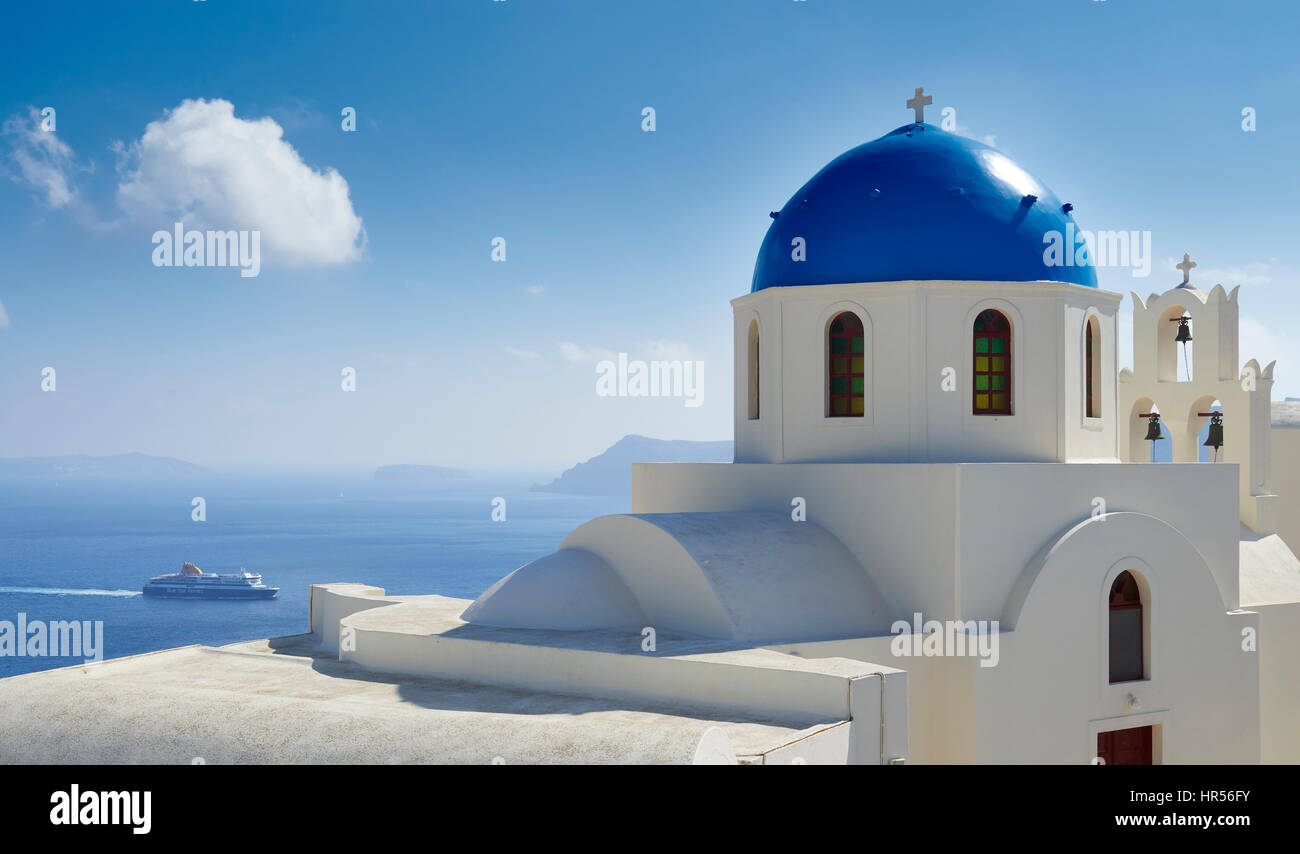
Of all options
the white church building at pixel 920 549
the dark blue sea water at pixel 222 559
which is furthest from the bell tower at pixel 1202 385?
the dark blue sea water at pixel 222 559

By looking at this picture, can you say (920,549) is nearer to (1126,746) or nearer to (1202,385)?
(1126,746)

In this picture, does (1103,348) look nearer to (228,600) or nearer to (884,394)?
(884,394)

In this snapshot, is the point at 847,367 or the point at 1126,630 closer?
the point at 1126,630

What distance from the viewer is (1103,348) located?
14820mm

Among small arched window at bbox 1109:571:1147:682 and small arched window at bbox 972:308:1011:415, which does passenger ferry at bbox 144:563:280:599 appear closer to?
small arched window at bbox 972:308:1011:415

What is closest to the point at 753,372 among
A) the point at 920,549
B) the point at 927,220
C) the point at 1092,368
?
the point at 927,220

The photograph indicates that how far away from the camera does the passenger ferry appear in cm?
7919

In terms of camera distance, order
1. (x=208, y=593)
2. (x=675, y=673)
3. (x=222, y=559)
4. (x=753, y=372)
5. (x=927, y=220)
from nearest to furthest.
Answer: (x=675, y=673) → (x=927, y=220) → (x=753, y=372) → (x=208, y=593) → (x=222, y=559)

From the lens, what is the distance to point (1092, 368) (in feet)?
48.7

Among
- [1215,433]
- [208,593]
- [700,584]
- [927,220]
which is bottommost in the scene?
[208,593]

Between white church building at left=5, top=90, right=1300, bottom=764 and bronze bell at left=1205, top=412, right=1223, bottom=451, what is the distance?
138 inches

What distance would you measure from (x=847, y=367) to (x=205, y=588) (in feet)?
248

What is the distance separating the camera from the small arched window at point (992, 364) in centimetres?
1405
